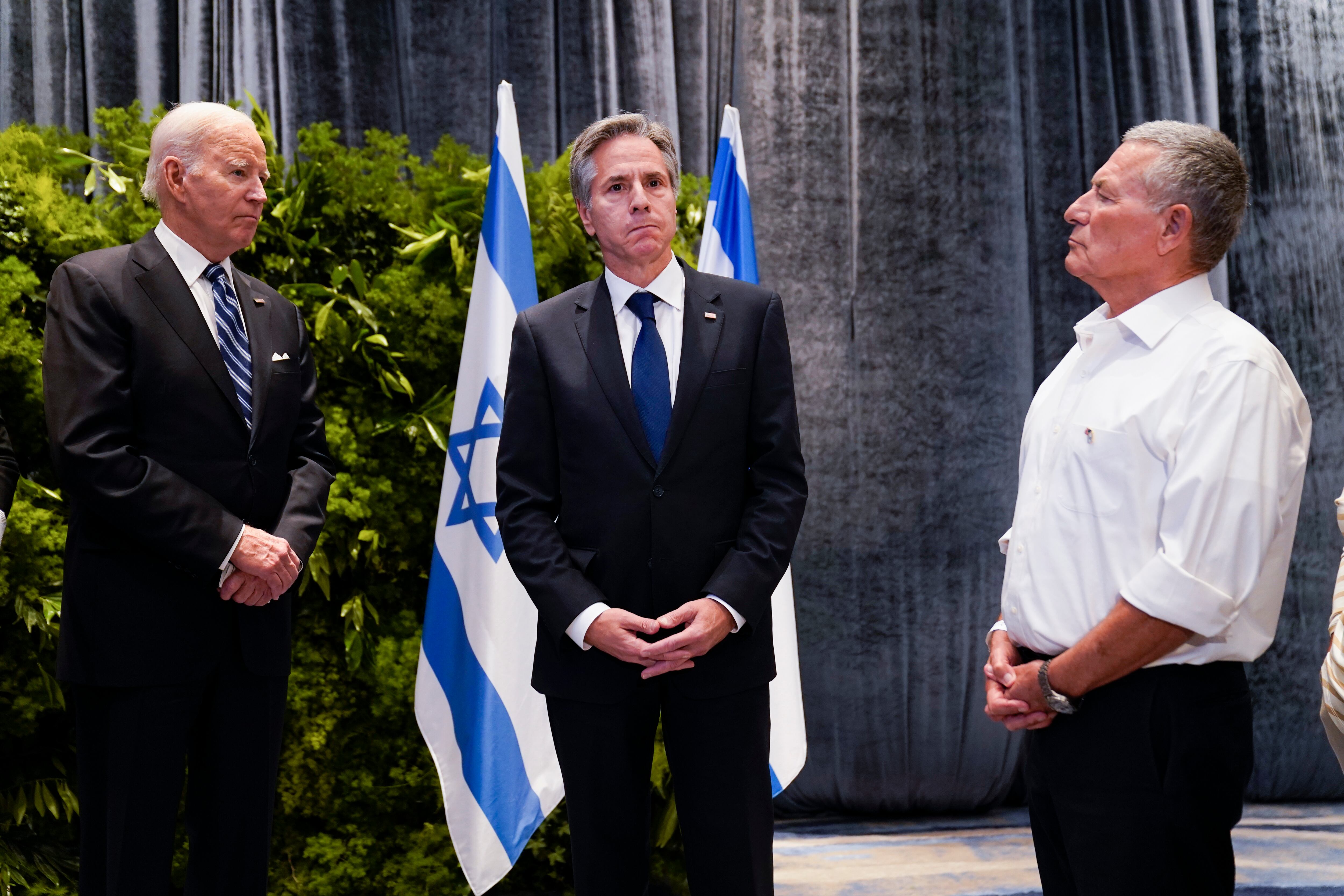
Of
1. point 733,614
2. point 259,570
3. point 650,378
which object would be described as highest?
point 650,378

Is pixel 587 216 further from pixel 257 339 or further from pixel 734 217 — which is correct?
pixel 734 217

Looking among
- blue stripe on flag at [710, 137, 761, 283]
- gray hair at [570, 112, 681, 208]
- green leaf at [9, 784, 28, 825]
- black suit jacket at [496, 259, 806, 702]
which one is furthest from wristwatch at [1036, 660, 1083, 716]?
green leaf at [9, 784, 28, 825]

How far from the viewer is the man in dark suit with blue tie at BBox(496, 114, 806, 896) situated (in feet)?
5.57

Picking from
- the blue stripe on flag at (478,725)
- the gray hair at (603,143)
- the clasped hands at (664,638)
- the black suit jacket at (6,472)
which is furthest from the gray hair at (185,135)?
the clasped hands at (664,638)

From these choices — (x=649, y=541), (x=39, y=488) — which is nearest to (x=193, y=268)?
(x=39, y=488)

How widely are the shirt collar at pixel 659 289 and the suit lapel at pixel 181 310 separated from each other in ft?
2.23

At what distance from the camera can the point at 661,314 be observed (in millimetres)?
1843

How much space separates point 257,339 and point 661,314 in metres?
0.74

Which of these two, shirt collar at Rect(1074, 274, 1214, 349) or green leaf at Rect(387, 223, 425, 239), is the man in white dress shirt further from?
green leaf at Rect(387, 223, 425, 239)

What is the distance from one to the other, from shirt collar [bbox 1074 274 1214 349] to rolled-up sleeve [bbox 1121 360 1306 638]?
0.40 ft

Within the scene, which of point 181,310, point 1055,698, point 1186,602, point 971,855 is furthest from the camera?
point 971,855

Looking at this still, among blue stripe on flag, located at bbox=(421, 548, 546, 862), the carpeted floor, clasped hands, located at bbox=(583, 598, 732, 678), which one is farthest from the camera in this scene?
the carpeted floor

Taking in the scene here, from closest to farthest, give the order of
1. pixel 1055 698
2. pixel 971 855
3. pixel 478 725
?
1. pixel 1055 698
2. pixel 478 725
3. pixel 971 855

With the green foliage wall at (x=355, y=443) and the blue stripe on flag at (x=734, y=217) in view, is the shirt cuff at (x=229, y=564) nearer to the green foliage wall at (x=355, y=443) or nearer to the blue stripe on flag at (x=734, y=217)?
the green foliage wall at (x=355, y=443)
